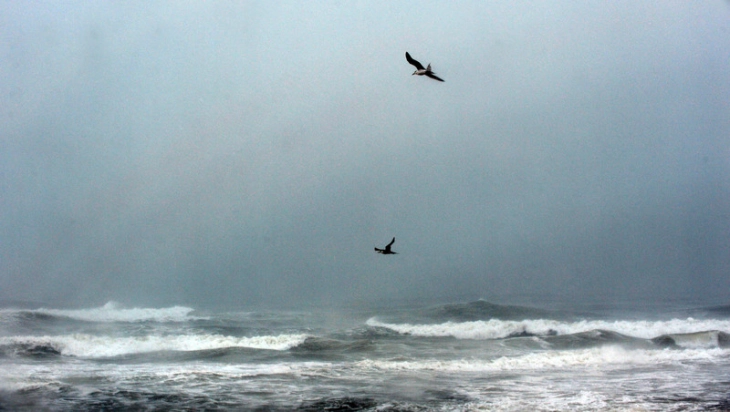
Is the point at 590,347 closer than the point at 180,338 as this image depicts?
Yes

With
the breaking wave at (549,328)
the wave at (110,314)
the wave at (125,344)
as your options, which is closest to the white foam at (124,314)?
the wave at (110,314)

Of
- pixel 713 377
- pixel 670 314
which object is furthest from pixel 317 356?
pixel 670 314

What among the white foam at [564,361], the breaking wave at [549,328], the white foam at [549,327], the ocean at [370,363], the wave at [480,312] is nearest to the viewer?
the ocean at [370,363]

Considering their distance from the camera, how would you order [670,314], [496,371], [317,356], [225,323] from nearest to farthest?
1. [496,371]
2. [317,356]
3. [225,323]
4. [670,314]

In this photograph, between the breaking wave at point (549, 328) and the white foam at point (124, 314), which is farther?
the white foam at point (124, 314)

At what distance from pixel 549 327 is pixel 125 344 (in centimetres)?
1744

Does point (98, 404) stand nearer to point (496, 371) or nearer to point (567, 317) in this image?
A: point (496, 371)

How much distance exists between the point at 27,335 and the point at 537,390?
2018cm

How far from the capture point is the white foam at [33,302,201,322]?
106ft

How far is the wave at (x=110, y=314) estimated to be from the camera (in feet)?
99.7

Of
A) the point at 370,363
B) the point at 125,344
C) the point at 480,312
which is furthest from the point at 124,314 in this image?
the point at 370,363

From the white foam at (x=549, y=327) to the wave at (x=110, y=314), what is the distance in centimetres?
1360

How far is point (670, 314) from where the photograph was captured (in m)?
31.2

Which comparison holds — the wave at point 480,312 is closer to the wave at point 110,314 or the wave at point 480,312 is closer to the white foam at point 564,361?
the white foam at point 564,361
